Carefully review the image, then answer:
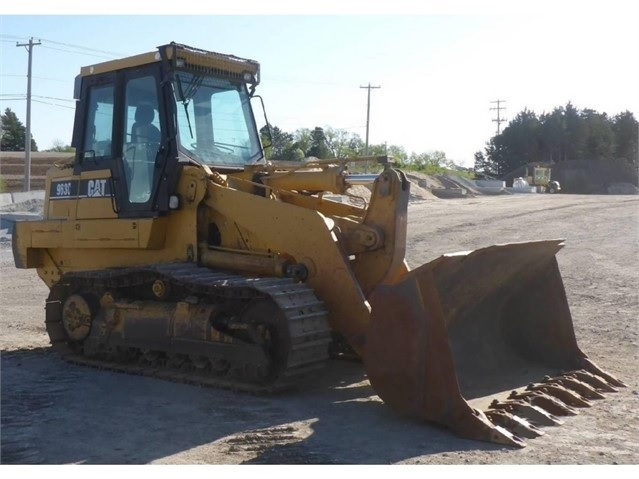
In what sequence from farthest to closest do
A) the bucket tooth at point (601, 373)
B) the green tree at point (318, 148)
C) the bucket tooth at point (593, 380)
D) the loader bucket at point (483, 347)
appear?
the green tree at point (318, 148) < the bucket tooth at point (601, 373) < the bucket tooth at point (593, 380) < the loader bucket at point (483, 347)

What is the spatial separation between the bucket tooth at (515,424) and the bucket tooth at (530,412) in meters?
0.11

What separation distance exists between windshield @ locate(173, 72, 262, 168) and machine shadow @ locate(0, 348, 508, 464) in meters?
2.34

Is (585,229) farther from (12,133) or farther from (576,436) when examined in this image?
(12,133)

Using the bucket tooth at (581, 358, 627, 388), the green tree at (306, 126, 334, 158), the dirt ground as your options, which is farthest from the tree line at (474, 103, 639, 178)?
the bucket tooth at (581, 358, 627, 388)

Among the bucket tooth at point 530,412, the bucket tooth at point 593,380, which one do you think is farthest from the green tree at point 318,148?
the bucket tooth at point 530,412

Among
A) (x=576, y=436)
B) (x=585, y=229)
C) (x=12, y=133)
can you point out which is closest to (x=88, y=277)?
(x=576, y=436)

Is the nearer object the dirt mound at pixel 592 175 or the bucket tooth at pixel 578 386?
the bucket tooth at pixel 578 386

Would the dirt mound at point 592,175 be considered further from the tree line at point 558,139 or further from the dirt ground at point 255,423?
the dirt ground at point 255,423

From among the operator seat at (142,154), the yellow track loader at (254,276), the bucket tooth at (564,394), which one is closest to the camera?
the yellow track loader at (254,276)

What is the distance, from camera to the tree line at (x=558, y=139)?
74.1 metres

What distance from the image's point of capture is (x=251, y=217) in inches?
294

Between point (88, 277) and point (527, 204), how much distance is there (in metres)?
21.0

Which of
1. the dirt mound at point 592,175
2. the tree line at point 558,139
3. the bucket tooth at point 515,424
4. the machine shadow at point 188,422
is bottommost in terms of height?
the machine shadow at point 188,422

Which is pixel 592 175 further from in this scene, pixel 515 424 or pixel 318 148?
pixel 515 424
